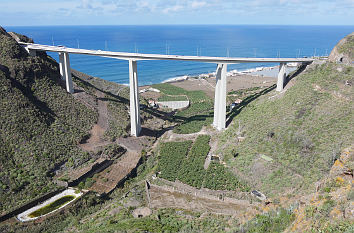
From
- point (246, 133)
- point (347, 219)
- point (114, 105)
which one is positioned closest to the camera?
point (347, 219)

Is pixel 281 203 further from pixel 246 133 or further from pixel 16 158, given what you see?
pixel 16 158

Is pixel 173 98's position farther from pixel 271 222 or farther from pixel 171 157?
pixel 271 222

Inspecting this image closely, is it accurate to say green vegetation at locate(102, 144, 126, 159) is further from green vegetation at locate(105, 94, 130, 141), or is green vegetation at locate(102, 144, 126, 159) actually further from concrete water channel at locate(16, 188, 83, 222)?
concrete water channel at locate(16, 188, 83, 222)

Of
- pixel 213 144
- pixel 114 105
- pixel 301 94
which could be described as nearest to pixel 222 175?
pixel 213 144

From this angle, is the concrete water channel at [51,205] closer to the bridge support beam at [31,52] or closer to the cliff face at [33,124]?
the cliff face at [33,124]

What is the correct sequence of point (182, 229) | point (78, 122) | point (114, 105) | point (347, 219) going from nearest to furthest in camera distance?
point (347, 219) < point (182, 229) < point (78, 122) < point (114, 105)

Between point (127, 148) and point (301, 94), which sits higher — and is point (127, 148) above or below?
below

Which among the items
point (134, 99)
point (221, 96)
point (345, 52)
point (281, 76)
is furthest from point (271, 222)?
point (345, 52)
